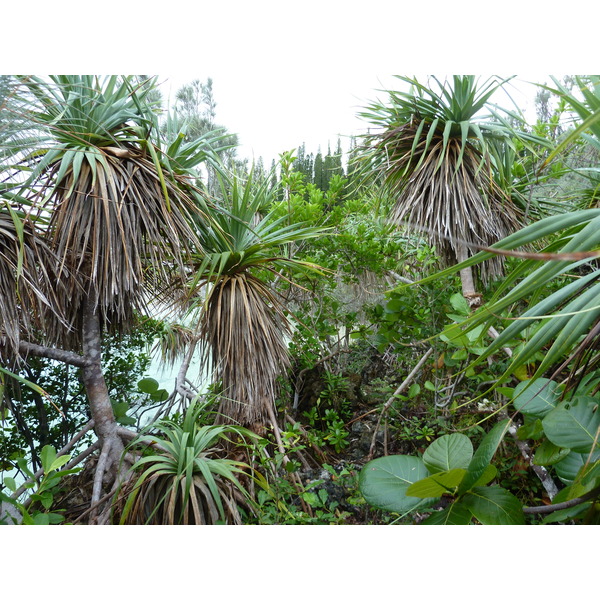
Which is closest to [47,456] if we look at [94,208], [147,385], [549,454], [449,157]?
[147,385]

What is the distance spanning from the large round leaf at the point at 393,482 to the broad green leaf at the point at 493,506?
0.28 ft

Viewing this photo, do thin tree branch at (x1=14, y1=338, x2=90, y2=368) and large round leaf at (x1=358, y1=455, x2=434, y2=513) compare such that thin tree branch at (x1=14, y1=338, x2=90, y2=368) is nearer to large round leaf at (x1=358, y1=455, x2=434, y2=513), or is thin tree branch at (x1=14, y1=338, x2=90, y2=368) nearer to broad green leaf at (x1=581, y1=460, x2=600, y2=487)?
large round leaf at (x1=358, y1=455, x2=434, y2=513)

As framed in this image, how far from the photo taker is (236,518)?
134 cm

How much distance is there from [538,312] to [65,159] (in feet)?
4.45

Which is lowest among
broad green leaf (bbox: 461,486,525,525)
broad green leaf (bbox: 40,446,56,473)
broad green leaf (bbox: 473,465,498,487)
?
broad green leaf (bbox: 40,446,56,473)

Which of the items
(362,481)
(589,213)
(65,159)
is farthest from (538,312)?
(65,159)

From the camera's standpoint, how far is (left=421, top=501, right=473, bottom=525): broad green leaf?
862mm

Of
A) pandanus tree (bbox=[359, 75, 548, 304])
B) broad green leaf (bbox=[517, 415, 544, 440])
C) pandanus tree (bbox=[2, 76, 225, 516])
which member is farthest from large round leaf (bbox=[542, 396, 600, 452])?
pandanus tree (bbox=[2, 76, 225, 516])

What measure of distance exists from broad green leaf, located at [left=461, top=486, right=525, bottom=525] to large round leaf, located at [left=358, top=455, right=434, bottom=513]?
0.09 meters

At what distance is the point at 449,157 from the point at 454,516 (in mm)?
1296

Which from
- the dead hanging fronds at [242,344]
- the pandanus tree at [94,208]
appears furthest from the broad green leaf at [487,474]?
the pandanus tree at [94,208]

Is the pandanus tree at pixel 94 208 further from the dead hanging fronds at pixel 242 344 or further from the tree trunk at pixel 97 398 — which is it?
the dead hanging fronds at pixel 242 344

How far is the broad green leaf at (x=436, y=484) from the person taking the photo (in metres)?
0.79
